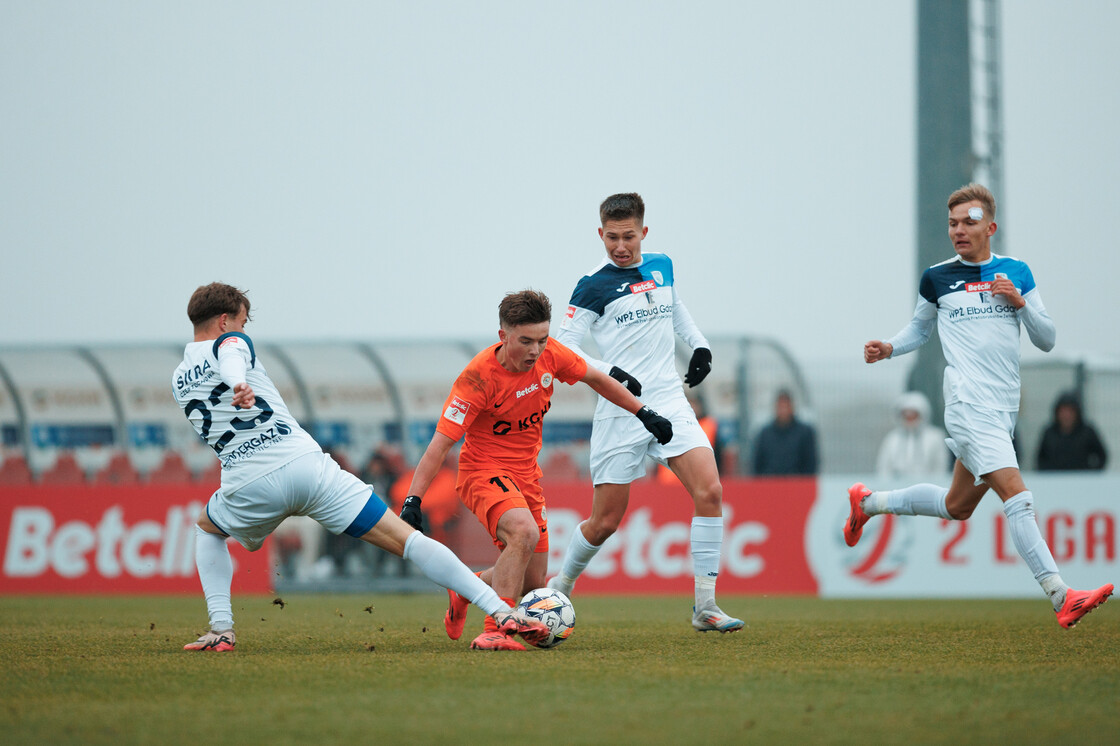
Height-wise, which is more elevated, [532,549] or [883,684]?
[532,549]

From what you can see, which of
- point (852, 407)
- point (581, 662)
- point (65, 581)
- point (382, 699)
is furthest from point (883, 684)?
point (65, 581)

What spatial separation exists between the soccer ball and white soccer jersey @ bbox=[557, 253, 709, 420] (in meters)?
1.29

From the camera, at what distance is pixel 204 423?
5.63 m

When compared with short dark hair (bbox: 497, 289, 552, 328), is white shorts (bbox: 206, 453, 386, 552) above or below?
below

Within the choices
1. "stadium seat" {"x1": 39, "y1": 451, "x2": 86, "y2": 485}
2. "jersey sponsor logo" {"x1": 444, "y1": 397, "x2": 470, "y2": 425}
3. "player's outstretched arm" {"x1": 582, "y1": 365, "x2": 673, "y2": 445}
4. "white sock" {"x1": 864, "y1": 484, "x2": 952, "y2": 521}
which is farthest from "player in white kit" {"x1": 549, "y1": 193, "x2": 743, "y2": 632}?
"stadium seat" {"x1": 39, "y1": 451, "x2": 86, "y2": 485}

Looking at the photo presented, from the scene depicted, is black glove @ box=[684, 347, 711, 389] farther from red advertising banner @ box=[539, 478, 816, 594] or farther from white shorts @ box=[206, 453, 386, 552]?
red advertising banner @ box=[539, 478, 816, 594]

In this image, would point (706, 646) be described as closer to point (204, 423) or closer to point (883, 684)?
point (883, 684)

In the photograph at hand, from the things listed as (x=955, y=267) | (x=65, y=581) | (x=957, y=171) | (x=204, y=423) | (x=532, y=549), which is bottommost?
(x=65, y=581)

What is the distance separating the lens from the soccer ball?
5770 millimetres

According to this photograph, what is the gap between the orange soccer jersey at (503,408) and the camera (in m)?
5.90

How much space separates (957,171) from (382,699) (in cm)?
1218

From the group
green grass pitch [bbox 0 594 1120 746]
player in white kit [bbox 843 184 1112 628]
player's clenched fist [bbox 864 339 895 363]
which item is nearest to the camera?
green grass pitch [bbox 0 594 1120 746]

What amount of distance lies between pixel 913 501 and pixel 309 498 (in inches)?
141

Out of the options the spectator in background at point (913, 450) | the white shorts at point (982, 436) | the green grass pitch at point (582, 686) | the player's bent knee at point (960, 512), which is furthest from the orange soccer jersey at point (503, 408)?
the spectator in background at point (913, 450)
